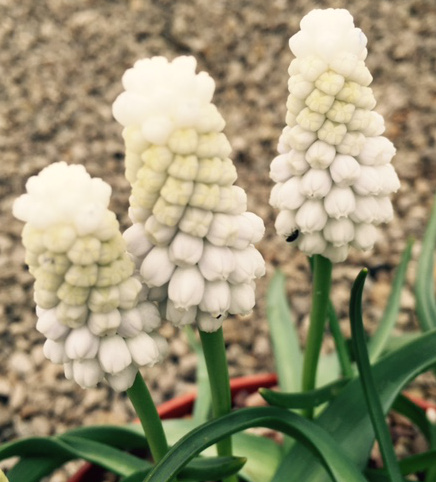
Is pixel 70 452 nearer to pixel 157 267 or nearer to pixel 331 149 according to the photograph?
pixel 157 267

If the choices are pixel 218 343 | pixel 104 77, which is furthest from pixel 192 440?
pixel 104 77

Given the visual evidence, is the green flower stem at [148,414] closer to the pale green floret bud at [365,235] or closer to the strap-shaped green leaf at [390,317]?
the pale green floret bud at [365,235]

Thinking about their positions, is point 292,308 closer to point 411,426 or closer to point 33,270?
point 411,426

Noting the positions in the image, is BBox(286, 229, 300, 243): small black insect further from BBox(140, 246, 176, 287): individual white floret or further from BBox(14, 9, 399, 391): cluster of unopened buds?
BBox(140, 246, 176, 287): individual white floret

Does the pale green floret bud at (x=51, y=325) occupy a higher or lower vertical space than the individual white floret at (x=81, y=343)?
higher

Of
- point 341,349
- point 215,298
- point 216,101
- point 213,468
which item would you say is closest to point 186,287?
point 215,298

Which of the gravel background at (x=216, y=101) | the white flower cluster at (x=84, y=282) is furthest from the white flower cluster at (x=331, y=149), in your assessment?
the gravel background at (x=216, y=101)
